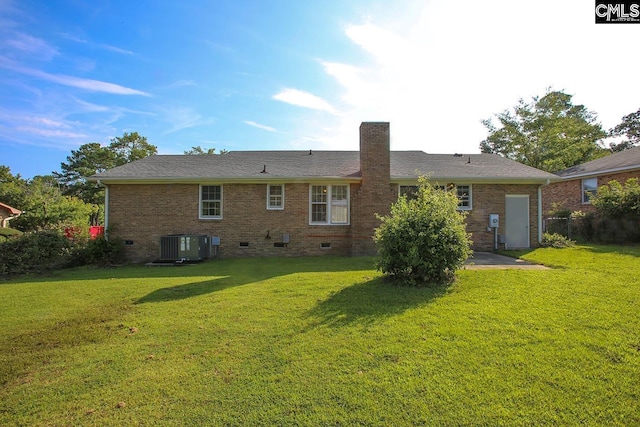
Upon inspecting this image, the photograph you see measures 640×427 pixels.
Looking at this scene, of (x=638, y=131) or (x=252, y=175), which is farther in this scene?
(x=638, y=131)

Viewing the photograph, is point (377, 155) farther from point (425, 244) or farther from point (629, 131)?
point (629, 131)

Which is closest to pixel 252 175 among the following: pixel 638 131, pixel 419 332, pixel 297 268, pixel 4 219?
pixel 297 268

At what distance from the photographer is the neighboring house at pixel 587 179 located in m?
17.5

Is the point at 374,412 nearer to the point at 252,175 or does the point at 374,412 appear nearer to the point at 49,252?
the point at 252,175

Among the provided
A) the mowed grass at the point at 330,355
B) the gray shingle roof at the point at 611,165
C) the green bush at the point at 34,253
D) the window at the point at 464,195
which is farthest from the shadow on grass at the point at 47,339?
the gray shingle roof at the point at 611,165

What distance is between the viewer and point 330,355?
12.7 ft

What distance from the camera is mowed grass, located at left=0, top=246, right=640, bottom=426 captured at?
113 inches

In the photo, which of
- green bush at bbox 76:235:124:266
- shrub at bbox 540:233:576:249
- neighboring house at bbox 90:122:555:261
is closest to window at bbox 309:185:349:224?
neighboring house at bbox 90:122:555:261

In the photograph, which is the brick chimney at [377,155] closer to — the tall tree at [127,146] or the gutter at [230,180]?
the gutter at [230,180]

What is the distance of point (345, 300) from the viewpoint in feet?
19.6

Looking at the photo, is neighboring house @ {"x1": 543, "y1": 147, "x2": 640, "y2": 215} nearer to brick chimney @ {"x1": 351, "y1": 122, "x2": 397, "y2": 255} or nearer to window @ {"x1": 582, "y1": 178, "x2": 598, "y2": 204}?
window @ {"x1": 582, "y1": 178, "x2": 598, "y2": 204}

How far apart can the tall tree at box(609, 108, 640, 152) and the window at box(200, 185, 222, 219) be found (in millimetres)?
46590

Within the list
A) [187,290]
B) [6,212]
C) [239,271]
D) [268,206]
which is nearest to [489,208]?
[268,206]

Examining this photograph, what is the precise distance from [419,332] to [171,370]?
3115 millimetres
